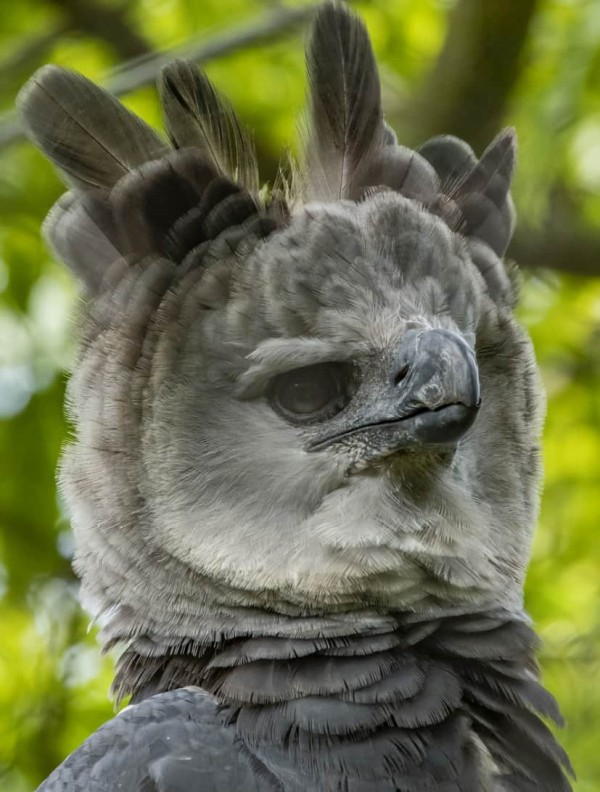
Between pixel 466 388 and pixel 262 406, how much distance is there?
0.50 m

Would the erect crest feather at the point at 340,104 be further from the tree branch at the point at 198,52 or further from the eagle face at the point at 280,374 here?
the tree branch at the point at 198,52

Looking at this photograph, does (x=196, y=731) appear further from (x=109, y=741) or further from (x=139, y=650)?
(x=139, y=650)

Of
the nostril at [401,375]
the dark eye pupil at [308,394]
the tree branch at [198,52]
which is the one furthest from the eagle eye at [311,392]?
the tree branch at [198,52]

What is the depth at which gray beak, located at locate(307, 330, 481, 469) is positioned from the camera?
7.66 ft

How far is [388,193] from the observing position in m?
2.68

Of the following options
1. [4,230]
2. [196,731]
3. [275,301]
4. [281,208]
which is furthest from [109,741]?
[4,230]

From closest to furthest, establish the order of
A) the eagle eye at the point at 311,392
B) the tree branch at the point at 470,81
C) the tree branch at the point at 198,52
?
1. the eagle eye at the point at 311,392
2. the tree branch at the point at 198,52
3. the tree branch at the point at 470,81

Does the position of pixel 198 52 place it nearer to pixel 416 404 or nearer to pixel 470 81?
pixel 470 81

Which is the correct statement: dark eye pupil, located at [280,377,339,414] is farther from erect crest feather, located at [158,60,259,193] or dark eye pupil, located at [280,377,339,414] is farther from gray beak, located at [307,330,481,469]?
erect crest feather, located at [158,60,259,193]

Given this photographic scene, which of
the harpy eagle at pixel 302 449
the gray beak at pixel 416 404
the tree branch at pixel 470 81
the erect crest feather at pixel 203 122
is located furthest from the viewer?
the tree branch at pixel 470 81

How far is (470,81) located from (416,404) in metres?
2.32

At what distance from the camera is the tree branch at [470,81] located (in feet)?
14.1

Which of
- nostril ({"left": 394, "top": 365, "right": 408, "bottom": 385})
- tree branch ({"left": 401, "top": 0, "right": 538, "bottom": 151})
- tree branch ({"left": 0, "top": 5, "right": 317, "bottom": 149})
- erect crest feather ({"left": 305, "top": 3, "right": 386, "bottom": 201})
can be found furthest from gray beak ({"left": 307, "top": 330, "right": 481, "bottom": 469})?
tree branch ({"left": 401, "top": 0, "right": 538, "bottom": 151})

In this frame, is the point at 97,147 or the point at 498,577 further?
the point at 97,147
